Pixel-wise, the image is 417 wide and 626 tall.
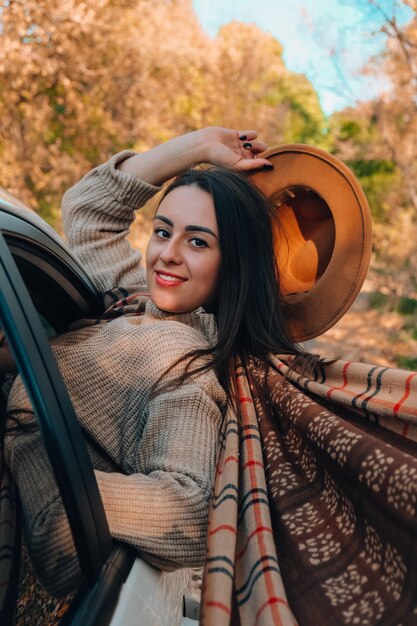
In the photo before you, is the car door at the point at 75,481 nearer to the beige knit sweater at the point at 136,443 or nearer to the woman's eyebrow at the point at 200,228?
the beige knit sweater at the point at 136,443

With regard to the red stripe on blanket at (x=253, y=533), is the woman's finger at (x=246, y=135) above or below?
above

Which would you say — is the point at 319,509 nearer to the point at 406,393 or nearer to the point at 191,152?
the point at 406,393

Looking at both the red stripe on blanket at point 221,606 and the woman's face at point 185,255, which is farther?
the woman's face at point 185,255

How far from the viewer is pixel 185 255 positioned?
6.72 ft

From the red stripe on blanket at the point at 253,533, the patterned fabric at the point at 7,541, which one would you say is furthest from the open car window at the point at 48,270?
the red stripe on blanket at the point at 253,533

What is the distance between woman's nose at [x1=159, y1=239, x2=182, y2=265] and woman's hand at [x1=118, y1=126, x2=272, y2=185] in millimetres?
515

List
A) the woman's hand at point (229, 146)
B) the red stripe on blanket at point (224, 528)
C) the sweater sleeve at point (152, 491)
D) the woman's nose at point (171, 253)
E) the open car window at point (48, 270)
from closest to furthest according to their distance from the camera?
the sweater sleeve at point (152, 491) < the red stripe on blanket at point (224, 528) < the open car window at point (48, 270) < the woman's nose at point (171, 253) < the woman's hand at point (229, 146)

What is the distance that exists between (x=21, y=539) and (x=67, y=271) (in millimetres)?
984

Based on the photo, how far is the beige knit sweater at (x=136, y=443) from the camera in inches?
44.6

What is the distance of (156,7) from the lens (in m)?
13.2

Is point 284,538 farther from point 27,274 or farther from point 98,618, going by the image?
point 27,274

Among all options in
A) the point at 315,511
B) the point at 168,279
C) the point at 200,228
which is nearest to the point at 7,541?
the point at 315,511

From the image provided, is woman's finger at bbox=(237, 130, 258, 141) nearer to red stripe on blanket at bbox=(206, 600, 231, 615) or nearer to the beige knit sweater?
the beige knit sweater

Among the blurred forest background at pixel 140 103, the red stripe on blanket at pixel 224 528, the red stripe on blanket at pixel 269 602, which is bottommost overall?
the red stripe on blanket at pixel 269 602
